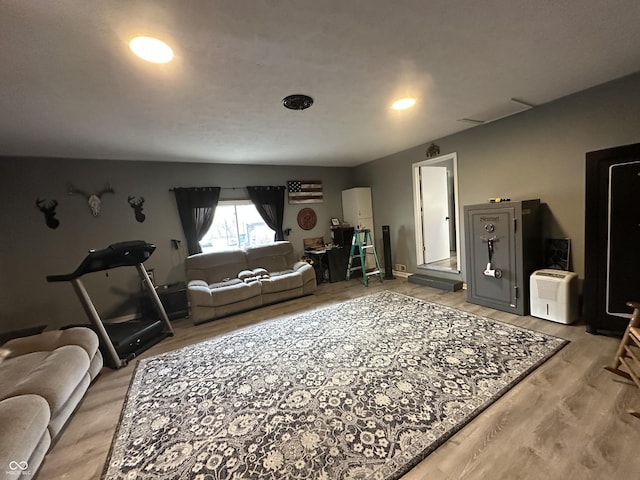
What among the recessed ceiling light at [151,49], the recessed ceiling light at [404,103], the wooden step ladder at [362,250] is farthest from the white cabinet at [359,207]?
the recessed ceiling light at [151,49]

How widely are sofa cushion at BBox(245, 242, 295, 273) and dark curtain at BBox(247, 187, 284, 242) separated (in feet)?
1.05

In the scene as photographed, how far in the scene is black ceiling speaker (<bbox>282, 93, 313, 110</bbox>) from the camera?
2365 mm

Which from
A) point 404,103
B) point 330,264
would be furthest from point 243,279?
point 404,103

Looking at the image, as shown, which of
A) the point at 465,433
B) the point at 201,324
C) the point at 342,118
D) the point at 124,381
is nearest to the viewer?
the point at 465,433

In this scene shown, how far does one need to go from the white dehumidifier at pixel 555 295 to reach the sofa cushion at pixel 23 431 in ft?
14.4

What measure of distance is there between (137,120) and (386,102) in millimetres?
2506

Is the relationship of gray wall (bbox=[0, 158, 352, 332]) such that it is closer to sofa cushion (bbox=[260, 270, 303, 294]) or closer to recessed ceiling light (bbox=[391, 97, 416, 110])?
sofa cushion (bbox=[260, 270, 303, 294])

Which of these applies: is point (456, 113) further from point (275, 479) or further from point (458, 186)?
point (275, 479)

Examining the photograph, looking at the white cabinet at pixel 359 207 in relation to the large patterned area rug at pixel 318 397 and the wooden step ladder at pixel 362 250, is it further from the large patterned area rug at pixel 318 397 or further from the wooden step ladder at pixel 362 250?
the large patterned area rug at pixel 318 397

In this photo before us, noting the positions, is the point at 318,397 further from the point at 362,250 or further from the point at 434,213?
the point at 434,213

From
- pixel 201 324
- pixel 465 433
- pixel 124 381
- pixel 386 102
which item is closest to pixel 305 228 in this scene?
pixel 201 324

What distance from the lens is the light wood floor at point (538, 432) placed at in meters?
1.36

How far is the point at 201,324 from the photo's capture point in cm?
373

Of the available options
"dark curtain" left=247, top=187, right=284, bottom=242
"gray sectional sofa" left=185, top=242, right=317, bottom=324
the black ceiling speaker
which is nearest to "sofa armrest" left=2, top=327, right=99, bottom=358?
"gray sectional sofa" left=185, top=242, right=317, bottom=324
